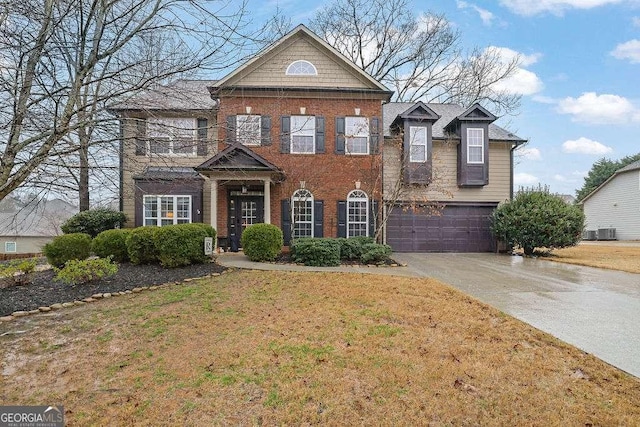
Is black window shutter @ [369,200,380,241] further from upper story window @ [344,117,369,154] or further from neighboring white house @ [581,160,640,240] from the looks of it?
neighboring white house @ [581,160,640,240]

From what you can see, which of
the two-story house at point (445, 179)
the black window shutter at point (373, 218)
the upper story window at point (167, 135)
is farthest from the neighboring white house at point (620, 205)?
the upper story window at point (167, 135)

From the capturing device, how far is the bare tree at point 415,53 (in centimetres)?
2536

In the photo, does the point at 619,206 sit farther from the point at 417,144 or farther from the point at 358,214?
the point at 358,214

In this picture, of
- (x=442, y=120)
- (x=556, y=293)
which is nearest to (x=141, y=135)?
(x=556, y=293)

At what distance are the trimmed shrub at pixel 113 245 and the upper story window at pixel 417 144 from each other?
449 inches

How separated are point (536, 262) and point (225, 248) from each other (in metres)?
11.8

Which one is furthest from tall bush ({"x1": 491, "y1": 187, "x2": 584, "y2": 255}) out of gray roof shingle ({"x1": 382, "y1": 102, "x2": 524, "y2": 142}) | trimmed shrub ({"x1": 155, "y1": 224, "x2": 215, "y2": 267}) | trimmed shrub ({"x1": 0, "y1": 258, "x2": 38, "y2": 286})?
trimmed shrub ({"x1": 0, "y1": 258, "x2": 38, "y2": 286})

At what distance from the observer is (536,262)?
1299cm

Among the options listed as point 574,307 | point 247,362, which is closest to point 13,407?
point 247,362

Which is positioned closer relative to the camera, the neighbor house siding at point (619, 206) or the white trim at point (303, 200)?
the white trim at point (303, 200)

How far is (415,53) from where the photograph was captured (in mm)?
25531

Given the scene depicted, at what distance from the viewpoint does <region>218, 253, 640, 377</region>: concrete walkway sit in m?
4.80

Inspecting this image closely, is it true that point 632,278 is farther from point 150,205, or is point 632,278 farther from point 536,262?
point 150,205

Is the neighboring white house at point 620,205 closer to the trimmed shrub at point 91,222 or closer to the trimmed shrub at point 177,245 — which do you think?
the trimmed shrub at point 177,245
